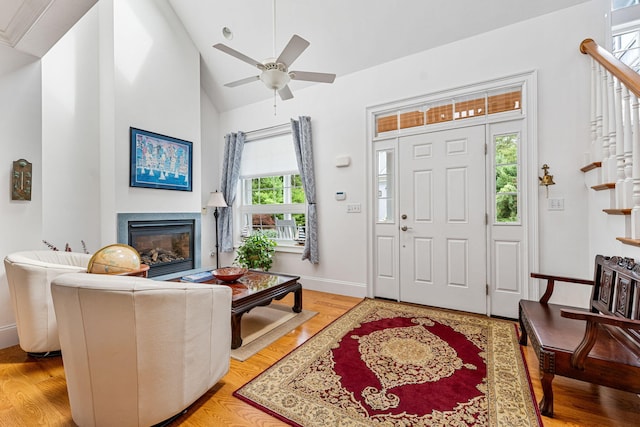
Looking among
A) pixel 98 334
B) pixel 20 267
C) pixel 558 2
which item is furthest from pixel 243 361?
pixel 558 2

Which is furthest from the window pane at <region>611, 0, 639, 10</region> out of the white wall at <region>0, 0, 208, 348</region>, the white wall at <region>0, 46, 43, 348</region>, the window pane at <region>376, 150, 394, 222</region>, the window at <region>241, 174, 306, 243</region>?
the white wall at <region>0, 46, 43, 348</region>

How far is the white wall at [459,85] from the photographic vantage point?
8.70 feet

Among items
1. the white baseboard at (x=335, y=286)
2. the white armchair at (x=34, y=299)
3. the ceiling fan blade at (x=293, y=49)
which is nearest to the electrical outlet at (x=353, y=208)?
the white baseboard at (x=335, y=286)

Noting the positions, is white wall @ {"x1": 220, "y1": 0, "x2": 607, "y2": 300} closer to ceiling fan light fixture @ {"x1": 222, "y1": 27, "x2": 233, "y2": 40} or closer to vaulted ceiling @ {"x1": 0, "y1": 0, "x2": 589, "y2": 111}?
vaulted ceiling @ {"x1": 0, "y1": 0, "x2": 589, "y2": 111}

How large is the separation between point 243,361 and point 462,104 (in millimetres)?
3417

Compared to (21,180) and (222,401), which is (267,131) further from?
(222,401)

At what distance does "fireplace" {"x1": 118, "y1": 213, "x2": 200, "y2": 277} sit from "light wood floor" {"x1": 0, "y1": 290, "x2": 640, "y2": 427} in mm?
1645

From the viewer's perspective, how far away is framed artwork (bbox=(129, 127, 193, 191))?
3635 millimetres

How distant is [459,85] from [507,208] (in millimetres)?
1454

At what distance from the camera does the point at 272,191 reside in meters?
4.75

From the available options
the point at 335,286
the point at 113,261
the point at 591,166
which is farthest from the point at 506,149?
the point at 113,261

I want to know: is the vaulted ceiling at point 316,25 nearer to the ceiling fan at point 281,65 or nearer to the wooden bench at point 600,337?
the ceiling fan at point 281,65

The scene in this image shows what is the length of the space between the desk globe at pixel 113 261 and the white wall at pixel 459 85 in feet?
8.04

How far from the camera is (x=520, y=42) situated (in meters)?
2.87
